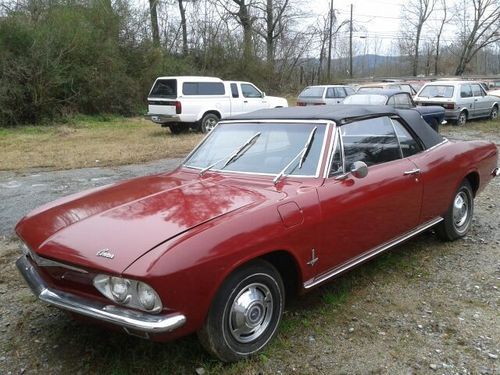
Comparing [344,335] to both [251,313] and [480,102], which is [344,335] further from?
[480,102]

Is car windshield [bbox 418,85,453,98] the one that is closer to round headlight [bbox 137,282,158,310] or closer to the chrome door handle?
the chrome door handle

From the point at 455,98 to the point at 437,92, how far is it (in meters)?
0.67

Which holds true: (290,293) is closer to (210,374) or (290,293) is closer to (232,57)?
(210,374)

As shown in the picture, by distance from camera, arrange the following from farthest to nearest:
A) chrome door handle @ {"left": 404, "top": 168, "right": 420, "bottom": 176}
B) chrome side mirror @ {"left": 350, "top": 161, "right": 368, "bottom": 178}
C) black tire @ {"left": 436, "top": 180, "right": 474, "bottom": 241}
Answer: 1. black tire @ {"left": 436, "top": 180, "right": 474, "bottom": 241}
2. chrome door handle @ {"left": 404, "top": 168, "right": 420, "bottom": 176}
3. chrome side mirror @ {"left": 350, "top": 161, "right": 368, "bottom": 178}

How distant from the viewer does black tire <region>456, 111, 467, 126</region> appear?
58.3 feet

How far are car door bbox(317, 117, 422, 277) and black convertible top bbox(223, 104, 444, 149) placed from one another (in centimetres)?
7

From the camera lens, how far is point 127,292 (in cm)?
268

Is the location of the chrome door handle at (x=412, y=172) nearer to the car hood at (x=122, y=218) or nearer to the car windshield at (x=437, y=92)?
the car hood at (x=122, y=218)

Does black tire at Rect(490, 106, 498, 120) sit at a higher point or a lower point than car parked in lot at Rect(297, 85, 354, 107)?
lower

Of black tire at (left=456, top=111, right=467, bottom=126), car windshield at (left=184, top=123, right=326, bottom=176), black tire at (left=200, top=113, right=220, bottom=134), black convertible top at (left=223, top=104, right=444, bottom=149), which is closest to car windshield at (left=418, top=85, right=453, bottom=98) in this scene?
black tire at (left=456, top=111, right=467, bottom=126)

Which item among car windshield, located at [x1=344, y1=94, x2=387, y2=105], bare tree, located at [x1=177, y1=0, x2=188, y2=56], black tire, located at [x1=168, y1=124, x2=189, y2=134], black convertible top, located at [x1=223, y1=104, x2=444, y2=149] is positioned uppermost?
bare tree, located at [x1=177, y1=0, x2=188, y2=56]

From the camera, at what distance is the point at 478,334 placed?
3.44m

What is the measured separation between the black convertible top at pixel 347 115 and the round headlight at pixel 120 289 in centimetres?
213

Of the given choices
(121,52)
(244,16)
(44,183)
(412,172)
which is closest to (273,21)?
(244,16)
